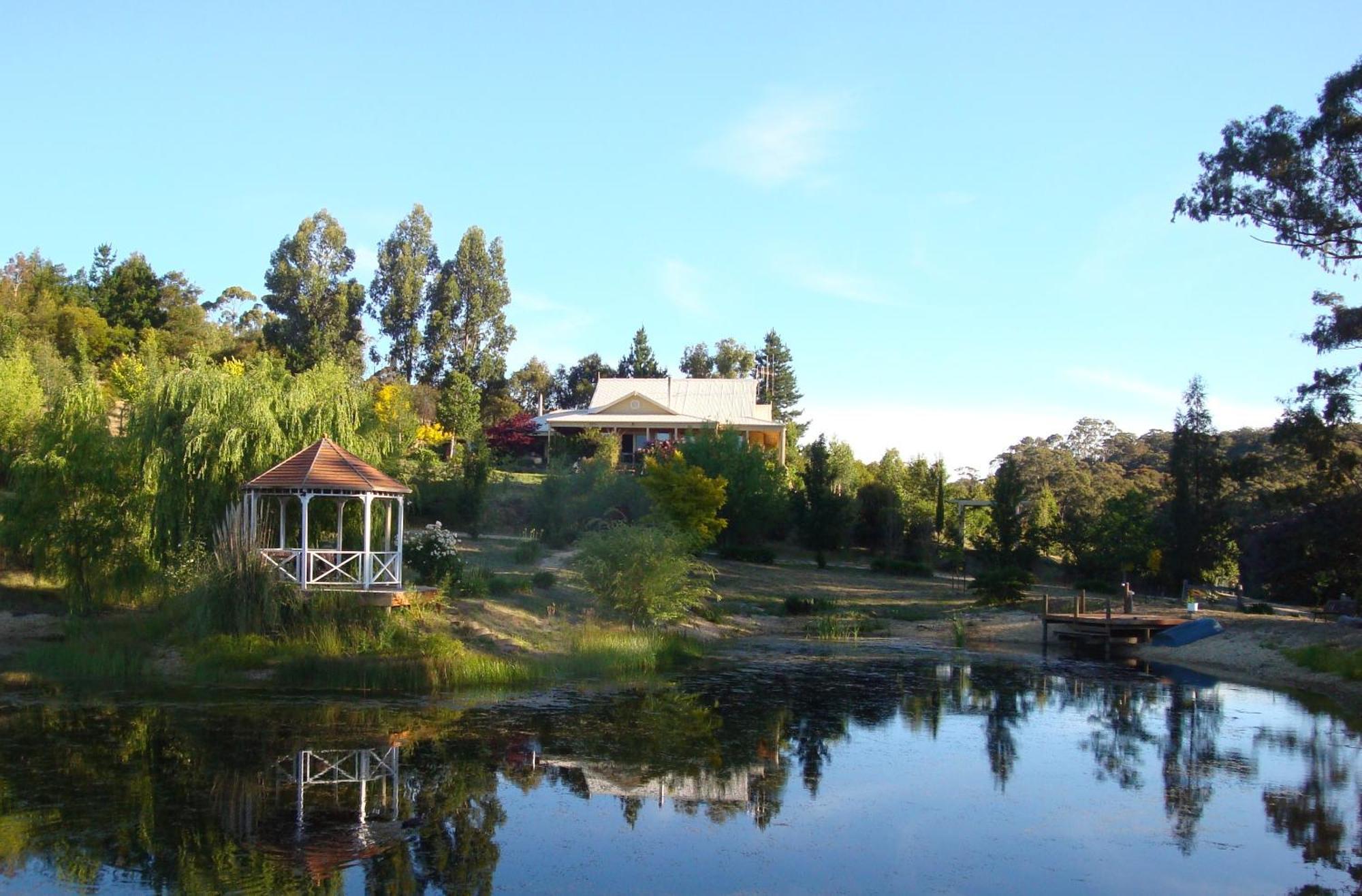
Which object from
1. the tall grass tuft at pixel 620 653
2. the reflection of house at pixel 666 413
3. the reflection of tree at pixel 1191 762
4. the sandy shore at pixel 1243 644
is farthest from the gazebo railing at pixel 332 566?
the reflection of house at pixel 666 413

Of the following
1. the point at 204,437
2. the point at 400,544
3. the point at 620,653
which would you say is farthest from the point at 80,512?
the point at 620,653

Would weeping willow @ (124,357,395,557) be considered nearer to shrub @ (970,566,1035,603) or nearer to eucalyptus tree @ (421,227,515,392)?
shrub @ (970,566,1035,603)

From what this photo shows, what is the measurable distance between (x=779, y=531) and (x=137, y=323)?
36406mm

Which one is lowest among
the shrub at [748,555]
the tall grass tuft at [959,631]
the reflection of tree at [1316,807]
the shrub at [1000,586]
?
the reflection of tree at [1316,807]

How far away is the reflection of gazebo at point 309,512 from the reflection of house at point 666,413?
29.0 meters

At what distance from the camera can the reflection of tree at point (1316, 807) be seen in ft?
44.2

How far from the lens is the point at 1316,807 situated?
51.2 ft

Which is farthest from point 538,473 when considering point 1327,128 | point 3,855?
point 3,855

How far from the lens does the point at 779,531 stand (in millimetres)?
51656

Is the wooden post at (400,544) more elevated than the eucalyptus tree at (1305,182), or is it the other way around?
the eucalyptus tree at (1305,182)

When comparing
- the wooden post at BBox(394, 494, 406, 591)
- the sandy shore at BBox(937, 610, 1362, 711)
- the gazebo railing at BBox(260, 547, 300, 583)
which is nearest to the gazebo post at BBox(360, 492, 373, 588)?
the wooden post at BBox(394, 494, 406, 591)

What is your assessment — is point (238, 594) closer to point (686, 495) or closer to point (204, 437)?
point (204, 437)

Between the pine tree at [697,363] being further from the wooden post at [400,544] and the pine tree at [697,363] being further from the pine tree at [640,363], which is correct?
the wooden post at [400,544]

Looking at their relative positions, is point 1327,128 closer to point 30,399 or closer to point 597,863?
point 597,863
